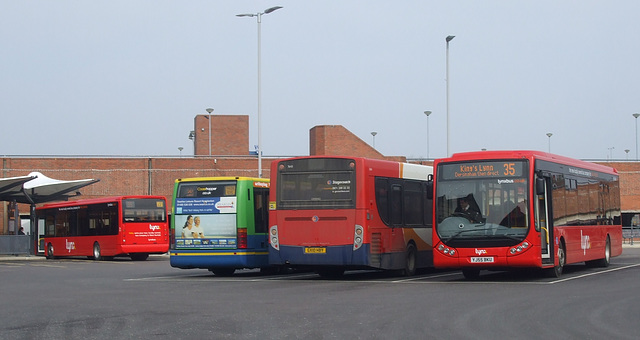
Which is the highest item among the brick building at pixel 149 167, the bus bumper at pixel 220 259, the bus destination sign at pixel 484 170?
the brick building at pixel 149 167

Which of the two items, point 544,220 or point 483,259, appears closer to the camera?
point 483,259

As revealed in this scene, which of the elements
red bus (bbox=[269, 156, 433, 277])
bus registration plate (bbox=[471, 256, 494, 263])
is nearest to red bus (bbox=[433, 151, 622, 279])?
bus registration plate (bbox=[471, 256, 494, 263])

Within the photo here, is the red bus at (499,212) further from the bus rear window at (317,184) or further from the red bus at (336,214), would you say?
the bus rear window at (317,184)

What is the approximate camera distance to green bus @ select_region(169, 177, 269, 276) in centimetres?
2312

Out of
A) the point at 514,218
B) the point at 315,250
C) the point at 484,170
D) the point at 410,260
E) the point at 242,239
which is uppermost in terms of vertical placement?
the point at 484,170

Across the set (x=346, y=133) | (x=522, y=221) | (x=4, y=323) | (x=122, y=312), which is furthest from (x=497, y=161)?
(x=346, y=133)

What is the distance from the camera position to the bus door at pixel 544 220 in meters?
19.5

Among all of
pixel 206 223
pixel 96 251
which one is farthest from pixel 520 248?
pixel 96 251

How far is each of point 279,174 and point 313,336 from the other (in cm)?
1113

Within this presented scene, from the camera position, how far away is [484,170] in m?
19.9

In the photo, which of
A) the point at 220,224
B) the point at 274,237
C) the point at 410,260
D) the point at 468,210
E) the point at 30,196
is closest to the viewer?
the point at 468,210

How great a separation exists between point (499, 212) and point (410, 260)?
395 centimetres

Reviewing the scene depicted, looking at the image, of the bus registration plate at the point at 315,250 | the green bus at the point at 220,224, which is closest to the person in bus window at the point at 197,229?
the green bus at the point at 220,224

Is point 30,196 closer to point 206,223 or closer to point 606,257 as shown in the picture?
point 206,223
